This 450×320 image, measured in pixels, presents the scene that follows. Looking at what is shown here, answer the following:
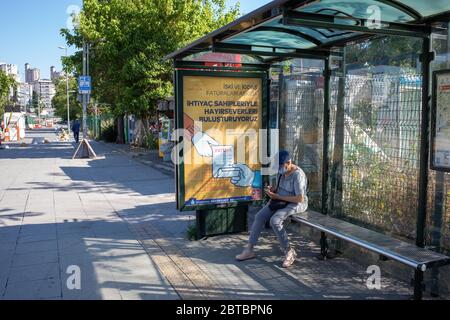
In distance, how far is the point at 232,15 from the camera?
20.4 metres

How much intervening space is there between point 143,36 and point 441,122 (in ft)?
51.4

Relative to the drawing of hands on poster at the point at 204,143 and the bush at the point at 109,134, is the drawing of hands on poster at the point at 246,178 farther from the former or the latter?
the bush at the point at 109,134

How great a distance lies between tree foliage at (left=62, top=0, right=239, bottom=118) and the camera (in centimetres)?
1778

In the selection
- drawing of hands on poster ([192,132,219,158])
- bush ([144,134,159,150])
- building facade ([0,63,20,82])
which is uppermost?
building facade ([0,63,20,82])

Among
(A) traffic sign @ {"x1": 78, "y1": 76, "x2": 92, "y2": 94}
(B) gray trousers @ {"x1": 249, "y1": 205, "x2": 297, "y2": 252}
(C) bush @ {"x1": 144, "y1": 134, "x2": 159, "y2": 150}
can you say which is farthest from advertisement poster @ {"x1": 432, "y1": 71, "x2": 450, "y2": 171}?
(C) bush @ {"x1": 144, "y1": 134, "x2": 159, "y2": 150}

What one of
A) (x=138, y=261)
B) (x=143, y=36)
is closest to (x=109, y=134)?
(x=143, y=36)

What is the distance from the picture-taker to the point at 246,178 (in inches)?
254

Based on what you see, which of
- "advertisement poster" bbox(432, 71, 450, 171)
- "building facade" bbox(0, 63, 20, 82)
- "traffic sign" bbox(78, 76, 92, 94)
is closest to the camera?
"advertisement poster" bbox(432, 71, 450, 171)

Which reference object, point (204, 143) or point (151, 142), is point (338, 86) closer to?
point (204, 143)

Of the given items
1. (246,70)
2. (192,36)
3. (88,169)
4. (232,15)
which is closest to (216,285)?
(246,70)

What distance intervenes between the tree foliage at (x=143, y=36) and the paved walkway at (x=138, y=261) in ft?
30.3

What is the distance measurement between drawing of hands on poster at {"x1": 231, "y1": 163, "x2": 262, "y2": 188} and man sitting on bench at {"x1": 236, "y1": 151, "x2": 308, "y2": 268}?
99 centimetres

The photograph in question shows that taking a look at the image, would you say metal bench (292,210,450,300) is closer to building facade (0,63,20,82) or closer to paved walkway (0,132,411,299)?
paved walkway (0,132,411,299)

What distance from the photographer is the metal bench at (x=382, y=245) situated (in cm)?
394
